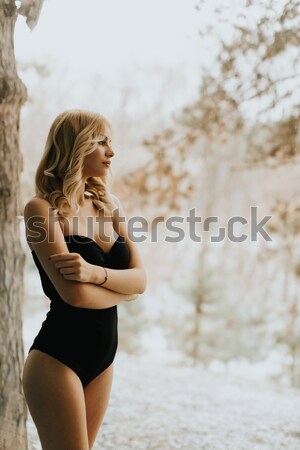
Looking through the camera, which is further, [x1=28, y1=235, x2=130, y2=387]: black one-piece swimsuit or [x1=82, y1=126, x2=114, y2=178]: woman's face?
[x1=82, y1=126, x2=114, y2=178]: woman's face

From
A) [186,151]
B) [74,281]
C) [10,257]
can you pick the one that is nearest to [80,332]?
[74,281]

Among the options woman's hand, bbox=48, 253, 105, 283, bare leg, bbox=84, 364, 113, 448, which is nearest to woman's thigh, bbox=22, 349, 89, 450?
bare leg, bbox=84, 364, 113, 448

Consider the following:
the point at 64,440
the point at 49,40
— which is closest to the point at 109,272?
the point at 64,440

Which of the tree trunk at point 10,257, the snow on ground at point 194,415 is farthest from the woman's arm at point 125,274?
the snow on ground at point 194,415

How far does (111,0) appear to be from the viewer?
5.93m

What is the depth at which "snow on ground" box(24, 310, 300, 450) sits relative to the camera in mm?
3207

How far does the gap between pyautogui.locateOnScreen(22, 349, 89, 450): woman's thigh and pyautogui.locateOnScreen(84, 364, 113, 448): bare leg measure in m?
0.11

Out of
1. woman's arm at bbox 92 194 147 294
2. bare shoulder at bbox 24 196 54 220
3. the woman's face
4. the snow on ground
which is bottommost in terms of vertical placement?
Result: the snow on ground

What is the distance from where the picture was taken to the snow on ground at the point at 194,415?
3.21 m

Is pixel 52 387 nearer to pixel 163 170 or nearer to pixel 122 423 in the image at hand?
pixel 122 423

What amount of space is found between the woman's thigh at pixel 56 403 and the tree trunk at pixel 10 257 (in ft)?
2.89

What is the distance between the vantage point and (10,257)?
2350 mm

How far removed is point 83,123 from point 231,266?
9931 mm

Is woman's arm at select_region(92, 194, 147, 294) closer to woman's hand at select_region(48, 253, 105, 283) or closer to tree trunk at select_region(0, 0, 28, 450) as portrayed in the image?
woman's hand at select_region(48, 253, 105, 283)
